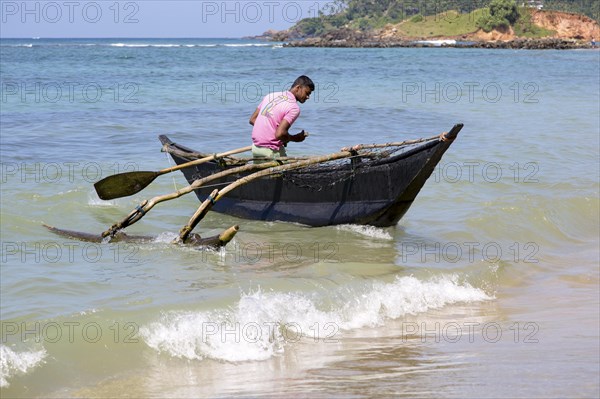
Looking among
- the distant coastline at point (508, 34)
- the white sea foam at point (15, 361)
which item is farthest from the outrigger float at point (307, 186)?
the distant coastline at point (508, 34)

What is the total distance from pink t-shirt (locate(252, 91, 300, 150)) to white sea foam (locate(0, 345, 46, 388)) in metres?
3.63

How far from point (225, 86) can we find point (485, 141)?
13354 mm

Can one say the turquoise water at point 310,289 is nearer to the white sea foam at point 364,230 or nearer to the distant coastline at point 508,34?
the white sea foam at point 364,230

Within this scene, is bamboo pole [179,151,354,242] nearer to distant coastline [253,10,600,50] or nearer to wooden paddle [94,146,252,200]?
wooden paddle [94,146,252,200]

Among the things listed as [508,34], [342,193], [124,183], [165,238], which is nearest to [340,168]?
[342,193]

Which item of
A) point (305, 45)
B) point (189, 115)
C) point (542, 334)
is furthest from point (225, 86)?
point (305, 45)

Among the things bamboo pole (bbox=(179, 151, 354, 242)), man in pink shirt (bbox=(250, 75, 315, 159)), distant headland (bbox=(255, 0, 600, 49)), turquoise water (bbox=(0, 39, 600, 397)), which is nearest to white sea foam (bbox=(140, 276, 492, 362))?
turquoise water (bbox=(0, 39, 600, 397))

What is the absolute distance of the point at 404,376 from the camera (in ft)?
16.4

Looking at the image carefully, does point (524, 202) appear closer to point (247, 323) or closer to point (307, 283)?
point (307, 283)

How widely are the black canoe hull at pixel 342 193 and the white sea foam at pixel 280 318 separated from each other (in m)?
1.07

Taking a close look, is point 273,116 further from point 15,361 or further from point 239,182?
point 15,361

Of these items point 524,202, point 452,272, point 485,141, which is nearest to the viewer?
point 452,272

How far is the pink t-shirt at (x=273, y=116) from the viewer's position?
320 inches

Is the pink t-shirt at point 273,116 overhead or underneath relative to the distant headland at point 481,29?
underneath
